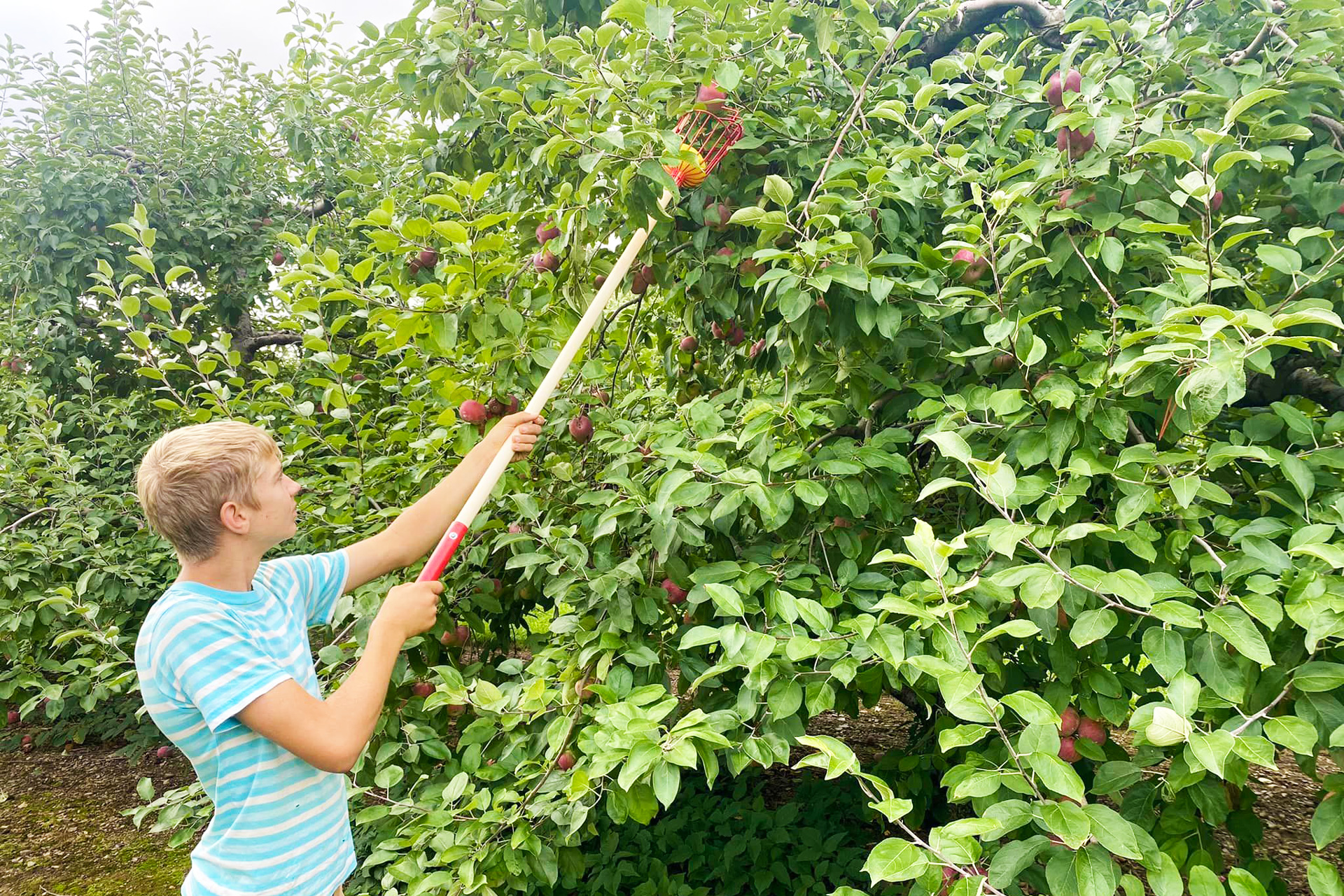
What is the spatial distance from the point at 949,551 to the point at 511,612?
1.62 m

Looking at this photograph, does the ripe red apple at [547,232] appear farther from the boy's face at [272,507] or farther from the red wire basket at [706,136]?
the boy's face at [272,507]

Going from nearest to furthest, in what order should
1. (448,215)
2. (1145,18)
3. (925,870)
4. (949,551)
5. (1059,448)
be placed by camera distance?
1. (925,870)
2. (949,551)
3. (1059,448)
4. (1145,18)
5. (448,215)

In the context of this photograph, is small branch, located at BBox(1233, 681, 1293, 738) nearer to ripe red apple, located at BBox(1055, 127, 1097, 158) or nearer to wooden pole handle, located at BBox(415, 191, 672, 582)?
ripe red apple, located at BBox(1055, 127, 1097, 158)

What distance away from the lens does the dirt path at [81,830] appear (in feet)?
10.3

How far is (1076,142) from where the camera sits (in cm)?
147

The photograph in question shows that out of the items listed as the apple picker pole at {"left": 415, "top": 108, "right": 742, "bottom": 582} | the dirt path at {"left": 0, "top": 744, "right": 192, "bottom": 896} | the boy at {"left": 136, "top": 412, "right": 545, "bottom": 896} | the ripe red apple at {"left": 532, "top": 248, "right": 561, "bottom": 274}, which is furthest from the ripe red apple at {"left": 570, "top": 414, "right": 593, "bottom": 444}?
the dirt path at {"left": 0, "top": 744, "right": 192, "bottom": 896}

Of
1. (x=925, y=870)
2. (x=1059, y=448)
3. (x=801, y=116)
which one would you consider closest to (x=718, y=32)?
(x=801, y=116)

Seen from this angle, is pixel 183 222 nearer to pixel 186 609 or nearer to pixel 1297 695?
pixel 186 609

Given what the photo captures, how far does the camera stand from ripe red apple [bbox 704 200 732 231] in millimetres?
1854

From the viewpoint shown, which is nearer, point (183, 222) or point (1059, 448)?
point (1059, 448)

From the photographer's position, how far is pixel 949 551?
106cm

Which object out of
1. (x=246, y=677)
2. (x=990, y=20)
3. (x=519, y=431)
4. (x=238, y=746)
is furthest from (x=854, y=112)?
(x=238, y=746)

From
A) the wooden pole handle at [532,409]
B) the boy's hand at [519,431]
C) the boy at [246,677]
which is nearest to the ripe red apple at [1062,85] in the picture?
the wooden pole handle at [532,409]

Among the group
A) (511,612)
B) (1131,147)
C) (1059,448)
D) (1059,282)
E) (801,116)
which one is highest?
(801,116)
